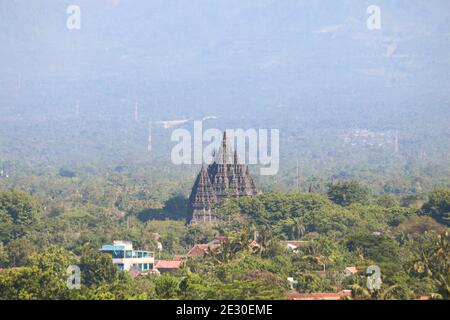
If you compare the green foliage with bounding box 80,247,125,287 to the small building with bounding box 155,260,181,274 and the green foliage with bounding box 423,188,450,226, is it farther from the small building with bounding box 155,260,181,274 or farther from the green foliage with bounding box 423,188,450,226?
the green foliage with bounding box 423,188,450,226

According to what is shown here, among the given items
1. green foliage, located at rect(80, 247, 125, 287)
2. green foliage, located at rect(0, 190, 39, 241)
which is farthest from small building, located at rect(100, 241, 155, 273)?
green foliage, located at rect(0, 190, 39, 241)

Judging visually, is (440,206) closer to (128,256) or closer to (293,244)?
(293,244)

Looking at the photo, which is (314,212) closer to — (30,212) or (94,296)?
(30,212)

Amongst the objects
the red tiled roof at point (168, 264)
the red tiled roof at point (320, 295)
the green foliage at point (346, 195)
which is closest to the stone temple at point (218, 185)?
the green foliage at point (346, 195)

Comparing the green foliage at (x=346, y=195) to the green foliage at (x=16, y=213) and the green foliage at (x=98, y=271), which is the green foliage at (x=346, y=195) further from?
the green foliage at (x=98, y=271)

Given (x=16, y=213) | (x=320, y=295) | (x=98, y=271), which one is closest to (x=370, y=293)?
(x=320, y=295)

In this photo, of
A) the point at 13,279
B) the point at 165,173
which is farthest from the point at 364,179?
the point at 13,279
